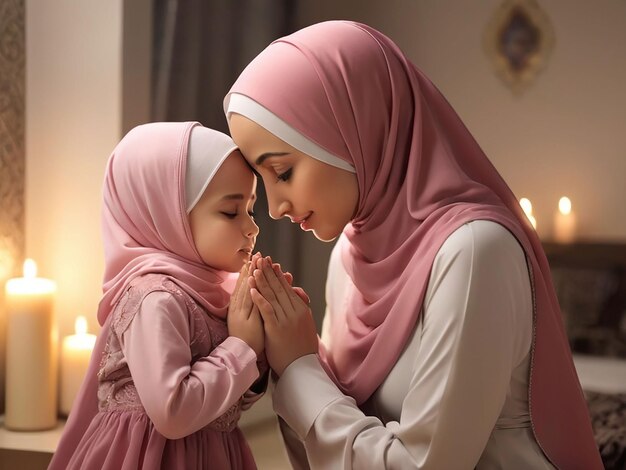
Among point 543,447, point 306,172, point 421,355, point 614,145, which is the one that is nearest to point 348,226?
A: point 306,172

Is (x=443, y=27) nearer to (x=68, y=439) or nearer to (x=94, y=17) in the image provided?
(x=94, y=17)

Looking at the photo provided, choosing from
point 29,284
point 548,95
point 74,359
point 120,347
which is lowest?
point 74,359

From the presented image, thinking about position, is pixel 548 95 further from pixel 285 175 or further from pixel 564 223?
pixel 285 175

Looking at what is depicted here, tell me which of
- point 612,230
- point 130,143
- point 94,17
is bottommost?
point 612,230

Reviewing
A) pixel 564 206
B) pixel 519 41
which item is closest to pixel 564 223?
pixel 564 206

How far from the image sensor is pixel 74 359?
271cm

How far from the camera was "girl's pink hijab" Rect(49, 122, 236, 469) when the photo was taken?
1.84 m

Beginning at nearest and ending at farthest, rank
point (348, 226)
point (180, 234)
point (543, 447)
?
point (543, 447) < point (180, 234) < point (348, 226)

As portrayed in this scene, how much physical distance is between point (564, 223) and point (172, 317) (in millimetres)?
3655

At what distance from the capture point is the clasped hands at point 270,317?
1782 mm

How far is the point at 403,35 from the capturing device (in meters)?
5.32

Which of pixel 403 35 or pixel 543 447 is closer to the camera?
pixel 543 447

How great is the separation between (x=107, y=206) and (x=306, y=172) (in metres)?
0.48

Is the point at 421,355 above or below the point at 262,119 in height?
below
